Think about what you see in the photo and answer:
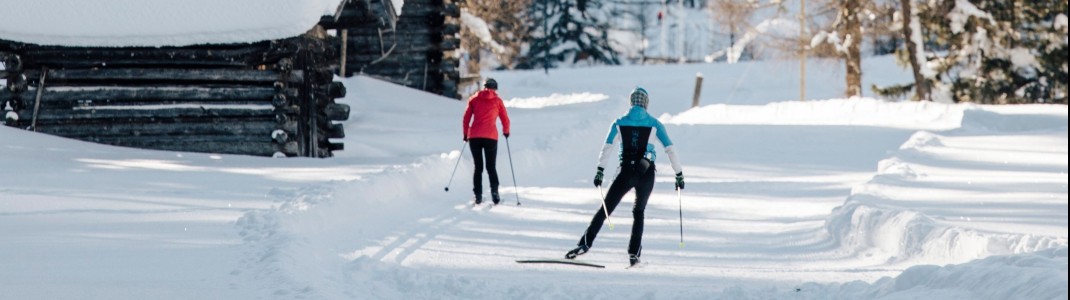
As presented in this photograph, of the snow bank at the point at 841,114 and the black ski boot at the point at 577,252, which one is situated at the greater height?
the snow bank at the point at 841,114

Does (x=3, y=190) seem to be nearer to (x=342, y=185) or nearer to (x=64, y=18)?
(x=342, y=185)

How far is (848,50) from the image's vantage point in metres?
37.8

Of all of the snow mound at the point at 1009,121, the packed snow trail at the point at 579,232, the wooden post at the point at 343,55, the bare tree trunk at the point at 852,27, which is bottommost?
the packed snow trail at the point at 579,232

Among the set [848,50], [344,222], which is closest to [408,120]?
[344,222]

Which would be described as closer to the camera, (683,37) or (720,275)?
(720,275)

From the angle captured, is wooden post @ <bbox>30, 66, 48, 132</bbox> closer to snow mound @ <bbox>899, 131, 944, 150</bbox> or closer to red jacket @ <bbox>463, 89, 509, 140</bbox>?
red jacket @ <bbox>463, 89, 509, 140</bbox>

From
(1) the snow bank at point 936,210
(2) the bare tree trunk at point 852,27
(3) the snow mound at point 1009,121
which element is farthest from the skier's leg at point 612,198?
(2) the bare tree trunk at point 852,27

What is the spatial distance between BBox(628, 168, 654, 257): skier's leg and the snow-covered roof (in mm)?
8878

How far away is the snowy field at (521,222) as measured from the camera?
8.16m

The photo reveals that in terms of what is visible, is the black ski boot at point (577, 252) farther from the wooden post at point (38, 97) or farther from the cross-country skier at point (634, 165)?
the wooden post at point (38, 97)

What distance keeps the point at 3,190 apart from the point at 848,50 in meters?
29.6

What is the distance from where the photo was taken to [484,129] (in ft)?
46.4

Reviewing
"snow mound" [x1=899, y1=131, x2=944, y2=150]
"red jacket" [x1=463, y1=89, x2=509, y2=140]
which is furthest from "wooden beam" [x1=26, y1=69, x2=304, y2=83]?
"snow mound" [x1=899, y1=131, x2=944, y2=150]

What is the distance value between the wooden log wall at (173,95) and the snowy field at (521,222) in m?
0.69
